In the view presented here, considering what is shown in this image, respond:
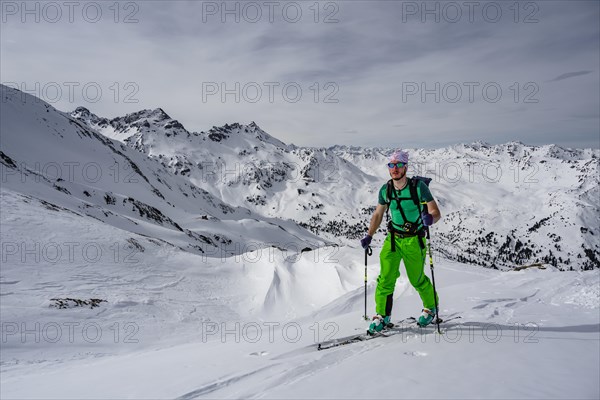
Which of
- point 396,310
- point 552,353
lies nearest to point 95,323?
point 396,310

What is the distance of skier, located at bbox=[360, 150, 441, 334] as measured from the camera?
7625 millimetres

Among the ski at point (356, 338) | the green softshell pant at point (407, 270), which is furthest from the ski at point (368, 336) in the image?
the green softshell pant at point (407, 270)

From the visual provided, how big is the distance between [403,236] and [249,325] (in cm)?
956

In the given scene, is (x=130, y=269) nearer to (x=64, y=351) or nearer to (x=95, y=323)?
(x=95, y=323)

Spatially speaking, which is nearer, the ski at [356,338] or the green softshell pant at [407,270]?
the ski at [356,338]

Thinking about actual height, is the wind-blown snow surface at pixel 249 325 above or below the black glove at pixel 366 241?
below

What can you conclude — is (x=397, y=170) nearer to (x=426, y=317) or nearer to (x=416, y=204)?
(x=416, y=204)

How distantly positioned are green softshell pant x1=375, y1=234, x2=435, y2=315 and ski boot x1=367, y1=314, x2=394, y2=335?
0.13 meters

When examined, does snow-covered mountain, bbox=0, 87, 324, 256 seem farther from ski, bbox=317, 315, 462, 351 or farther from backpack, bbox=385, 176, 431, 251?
backpack, bbox=385, 176, 431, 251

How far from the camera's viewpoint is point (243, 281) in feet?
68.5

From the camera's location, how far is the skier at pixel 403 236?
25.0 ft

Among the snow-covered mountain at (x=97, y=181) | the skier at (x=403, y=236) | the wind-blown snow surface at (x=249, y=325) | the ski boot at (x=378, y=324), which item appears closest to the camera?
the wind-blown snow surface at (x=249, y=325)

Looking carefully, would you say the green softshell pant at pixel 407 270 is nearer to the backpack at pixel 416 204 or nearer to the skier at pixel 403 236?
the skier at pixel 403 236

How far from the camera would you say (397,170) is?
301 inches
